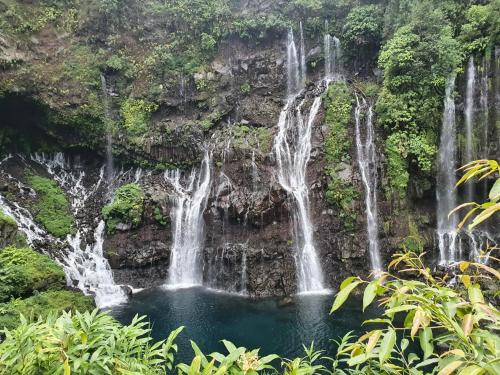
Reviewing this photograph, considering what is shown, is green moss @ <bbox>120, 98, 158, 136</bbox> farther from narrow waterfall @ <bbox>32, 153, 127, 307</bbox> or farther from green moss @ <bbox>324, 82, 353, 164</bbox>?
green moss @ <bbox>324, 82, 353, 164</bbox>

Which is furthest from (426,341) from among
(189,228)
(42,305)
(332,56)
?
(332,56)

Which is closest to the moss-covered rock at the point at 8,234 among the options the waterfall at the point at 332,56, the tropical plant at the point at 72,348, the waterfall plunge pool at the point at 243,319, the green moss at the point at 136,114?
the waterfall plunge pool at the point at 243,319

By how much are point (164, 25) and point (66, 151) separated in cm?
962

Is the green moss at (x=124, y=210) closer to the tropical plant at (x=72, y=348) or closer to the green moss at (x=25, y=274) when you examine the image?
the green moss at (x=25, y=274)

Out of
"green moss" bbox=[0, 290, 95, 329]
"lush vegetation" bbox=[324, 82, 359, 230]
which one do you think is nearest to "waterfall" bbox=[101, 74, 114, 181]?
"green moss" bbox=[0, 290, 95, 329]

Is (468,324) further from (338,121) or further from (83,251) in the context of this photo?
(338,121)

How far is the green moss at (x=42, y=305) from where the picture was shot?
10.0 metres

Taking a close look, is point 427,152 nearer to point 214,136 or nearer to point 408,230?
point 408,230

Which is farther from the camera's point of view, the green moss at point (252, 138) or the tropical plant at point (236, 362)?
the green moss at point (252, 138)

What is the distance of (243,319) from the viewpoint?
13.9 m

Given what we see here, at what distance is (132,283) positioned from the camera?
17250mm

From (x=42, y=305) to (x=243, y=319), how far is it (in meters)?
6.58

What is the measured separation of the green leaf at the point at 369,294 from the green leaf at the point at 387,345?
159mm

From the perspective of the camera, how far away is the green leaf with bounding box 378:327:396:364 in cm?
166
